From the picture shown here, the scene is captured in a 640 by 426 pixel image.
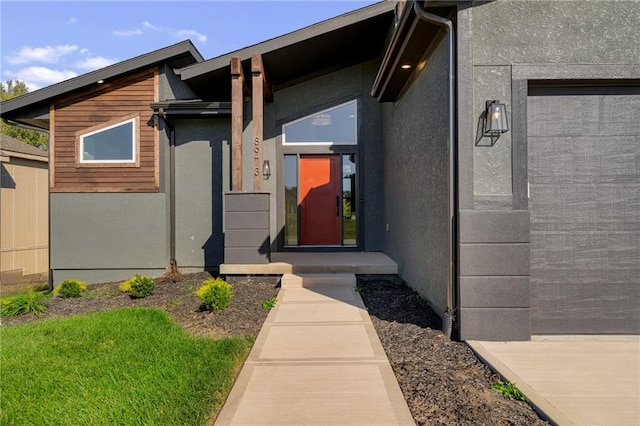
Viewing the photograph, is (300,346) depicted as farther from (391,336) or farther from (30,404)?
(30,404)

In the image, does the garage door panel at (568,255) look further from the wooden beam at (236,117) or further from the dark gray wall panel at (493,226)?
the wooden beam at (236,117)

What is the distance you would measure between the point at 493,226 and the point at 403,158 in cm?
246

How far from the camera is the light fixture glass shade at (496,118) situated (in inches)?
124

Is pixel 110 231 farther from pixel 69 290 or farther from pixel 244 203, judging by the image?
pixel 244 203

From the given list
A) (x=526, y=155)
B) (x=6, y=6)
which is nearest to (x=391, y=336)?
(x=526, y=155)

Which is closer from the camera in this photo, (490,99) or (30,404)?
(30,404)

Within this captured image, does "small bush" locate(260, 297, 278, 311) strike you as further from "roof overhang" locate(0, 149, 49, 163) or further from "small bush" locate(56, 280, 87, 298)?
"roof overhang" locate(0, 149, 49, 163)

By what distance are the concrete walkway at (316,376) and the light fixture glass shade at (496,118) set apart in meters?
2.19

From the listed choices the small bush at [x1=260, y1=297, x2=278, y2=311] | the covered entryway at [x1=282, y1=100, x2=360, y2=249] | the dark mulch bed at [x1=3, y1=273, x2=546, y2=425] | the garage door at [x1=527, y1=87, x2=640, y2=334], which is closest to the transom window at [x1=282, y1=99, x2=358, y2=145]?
the covered entryway at [x1=282, y1=100, x2=360, y2=249]

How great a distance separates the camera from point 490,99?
130 inches

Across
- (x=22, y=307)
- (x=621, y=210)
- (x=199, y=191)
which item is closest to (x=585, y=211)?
(x=621, y=210)

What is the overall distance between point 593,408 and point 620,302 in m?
1.72

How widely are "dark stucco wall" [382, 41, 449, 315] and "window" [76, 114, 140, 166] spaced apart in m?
4.99

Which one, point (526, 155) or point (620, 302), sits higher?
point (526, 155)
